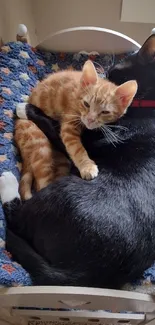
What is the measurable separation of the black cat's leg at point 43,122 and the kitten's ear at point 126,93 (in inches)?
9.8

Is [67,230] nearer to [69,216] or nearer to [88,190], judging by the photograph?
[69,216]

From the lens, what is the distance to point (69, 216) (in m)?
1.15

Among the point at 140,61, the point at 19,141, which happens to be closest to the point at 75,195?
the point at 19,141

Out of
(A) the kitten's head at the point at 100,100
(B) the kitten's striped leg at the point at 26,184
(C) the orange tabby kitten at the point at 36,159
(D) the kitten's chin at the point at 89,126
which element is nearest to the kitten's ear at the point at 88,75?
(A) the kitten's head at the point at 100,100

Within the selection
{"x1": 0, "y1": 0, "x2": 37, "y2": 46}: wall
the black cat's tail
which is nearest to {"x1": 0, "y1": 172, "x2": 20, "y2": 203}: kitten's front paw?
the black cat's tail

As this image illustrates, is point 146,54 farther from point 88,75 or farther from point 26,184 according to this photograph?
point 26,184

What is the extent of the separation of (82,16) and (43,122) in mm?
840

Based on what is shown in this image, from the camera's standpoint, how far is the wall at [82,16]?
6.70 feet

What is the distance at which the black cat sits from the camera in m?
1.12

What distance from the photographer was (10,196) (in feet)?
4.29

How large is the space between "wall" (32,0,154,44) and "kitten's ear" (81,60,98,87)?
78 centimetres

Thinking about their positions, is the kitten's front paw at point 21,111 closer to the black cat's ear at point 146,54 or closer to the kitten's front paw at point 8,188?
the kitten's front paw at point 8,188

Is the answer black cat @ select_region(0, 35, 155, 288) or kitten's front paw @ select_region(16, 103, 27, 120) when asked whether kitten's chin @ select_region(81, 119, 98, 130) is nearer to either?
black cat @ select_region(0, 35, 155, 288)

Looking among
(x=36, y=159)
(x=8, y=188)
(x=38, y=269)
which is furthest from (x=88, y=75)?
(x=38, y=269)
